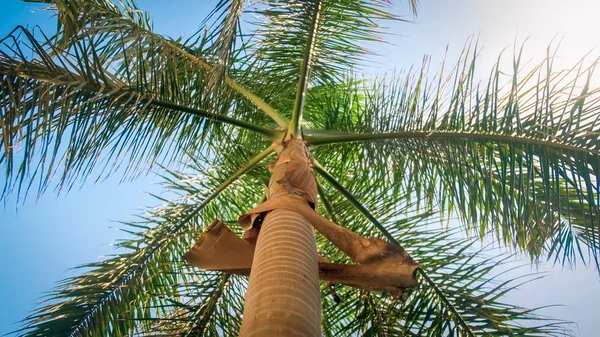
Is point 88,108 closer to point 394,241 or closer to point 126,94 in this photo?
point 126,94

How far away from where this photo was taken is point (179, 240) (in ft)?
13.8

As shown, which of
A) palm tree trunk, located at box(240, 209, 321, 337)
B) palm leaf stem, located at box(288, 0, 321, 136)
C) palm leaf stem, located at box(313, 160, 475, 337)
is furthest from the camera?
palm leaf stem, located at box(288, 0, 321, 136)

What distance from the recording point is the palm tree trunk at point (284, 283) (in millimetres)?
1785

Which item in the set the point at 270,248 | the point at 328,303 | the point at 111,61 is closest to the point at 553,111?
the point at 270,248

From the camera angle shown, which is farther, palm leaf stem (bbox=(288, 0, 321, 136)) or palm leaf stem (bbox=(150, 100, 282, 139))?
palm leaf stem (bbox=(288, 0, 321, 136))

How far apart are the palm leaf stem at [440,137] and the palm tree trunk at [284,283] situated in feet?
4.65

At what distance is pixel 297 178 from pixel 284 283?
1.12 m

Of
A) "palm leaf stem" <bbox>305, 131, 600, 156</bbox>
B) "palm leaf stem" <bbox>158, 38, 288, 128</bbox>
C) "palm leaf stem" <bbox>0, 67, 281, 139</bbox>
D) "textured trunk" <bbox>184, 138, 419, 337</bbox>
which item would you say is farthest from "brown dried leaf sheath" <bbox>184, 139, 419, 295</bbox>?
"palm leaf stem" <bbox>158, 38, 288, 128</bbox>

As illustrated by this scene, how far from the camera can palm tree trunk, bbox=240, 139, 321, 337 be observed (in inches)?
70.6

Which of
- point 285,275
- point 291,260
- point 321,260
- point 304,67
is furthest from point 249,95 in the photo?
point 285,275

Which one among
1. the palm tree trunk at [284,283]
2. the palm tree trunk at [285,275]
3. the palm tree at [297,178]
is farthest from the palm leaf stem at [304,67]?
the palm tree trunk at [284,283]

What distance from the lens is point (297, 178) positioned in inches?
120

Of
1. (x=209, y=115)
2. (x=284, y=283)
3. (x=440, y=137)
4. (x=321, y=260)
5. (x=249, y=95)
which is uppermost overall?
(x=249, y=95)

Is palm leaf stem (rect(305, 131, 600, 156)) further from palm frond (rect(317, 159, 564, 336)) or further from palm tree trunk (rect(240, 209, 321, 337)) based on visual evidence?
palm tree trunk (rect(240, 209, 321, 337))
